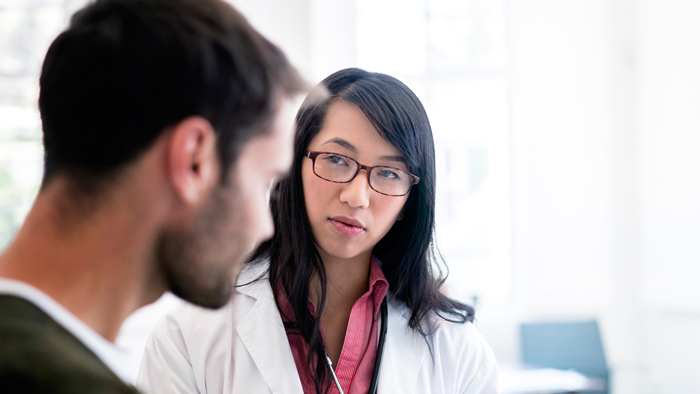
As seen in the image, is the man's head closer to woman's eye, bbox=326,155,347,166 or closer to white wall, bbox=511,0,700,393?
woman's eye, bbox=326,155,347,166

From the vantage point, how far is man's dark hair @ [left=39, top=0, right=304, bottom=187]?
1.82 feet

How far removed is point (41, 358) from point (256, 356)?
79 cm

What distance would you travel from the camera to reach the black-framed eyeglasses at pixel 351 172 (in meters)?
1.24

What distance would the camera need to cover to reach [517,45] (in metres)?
3.97

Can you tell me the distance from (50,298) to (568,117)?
395 cm

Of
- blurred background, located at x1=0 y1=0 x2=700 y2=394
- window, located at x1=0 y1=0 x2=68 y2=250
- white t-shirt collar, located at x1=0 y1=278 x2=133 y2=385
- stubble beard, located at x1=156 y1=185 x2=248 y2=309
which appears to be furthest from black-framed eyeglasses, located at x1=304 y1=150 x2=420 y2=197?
window, located at x1=0 y1=0 x2=68 y2=250

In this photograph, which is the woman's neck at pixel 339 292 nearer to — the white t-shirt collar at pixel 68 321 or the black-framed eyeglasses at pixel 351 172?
the black-framed eyeglasses at pixel 351 172

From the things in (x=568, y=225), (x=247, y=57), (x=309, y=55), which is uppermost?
(x=309, y=55)

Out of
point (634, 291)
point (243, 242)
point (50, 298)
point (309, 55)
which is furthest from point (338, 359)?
point (634, 291)

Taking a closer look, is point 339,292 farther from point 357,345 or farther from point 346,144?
point 346,144

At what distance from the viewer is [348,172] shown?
1.25m

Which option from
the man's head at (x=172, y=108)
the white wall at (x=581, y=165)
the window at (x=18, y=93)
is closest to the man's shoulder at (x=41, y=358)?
the man's head at (x=172, y=108)

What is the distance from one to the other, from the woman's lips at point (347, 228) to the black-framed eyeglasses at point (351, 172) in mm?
90

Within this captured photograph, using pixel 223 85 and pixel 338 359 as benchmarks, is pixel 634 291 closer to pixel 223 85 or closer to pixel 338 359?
pixel 338 359
